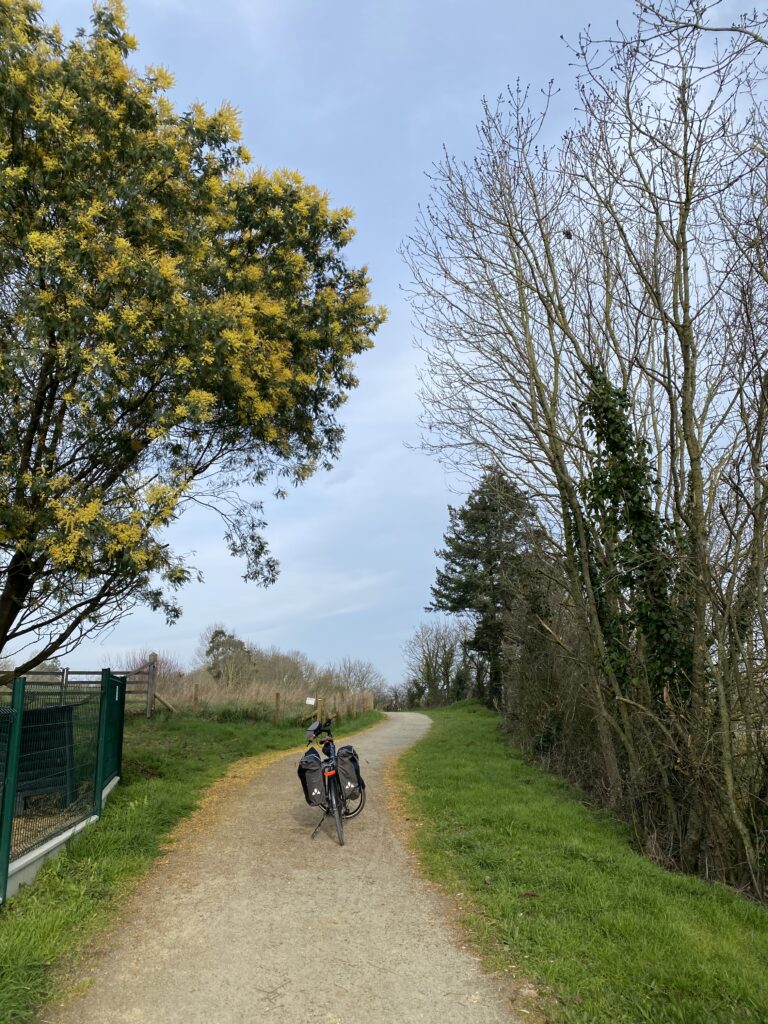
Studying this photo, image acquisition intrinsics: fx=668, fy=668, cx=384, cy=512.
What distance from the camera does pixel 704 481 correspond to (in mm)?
9742

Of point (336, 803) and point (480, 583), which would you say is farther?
point (480, 583)

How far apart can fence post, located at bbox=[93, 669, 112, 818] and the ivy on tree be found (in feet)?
4.43

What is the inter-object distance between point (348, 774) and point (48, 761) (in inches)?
125

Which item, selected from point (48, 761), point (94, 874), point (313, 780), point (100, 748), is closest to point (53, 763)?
point (48, 761)

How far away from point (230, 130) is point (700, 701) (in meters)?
10.6

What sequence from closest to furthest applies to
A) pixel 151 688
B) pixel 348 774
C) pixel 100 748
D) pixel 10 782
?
pixel 10 782, pixel 348 774, pixel 100 748, pixel 151 688

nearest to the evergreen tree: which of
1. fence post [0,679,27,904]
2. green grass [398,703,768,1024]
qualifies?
green grass [398,703,768,1024]

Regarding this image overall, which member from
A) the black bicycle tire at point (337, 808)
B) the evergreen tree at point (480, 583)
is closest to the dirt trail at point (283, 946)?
the black bicycle tire at point (337, 808)

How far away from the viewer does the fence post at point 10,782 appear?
16.5 ft

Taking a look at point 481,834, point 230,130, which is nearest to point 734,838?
point 481,834

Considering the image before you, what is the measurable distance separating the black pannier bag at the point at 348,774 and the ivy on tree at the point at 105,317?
124 inches

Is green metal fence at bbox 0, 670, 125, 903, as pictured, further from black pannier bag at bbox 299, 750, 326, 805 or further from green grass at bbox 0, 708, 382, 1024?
black pannier bag at bbox 299, 750, 326, 805

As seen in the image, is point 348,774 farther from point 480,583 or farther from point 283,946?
point 480,583

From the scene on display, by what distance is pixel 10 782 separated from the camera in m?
5.14
